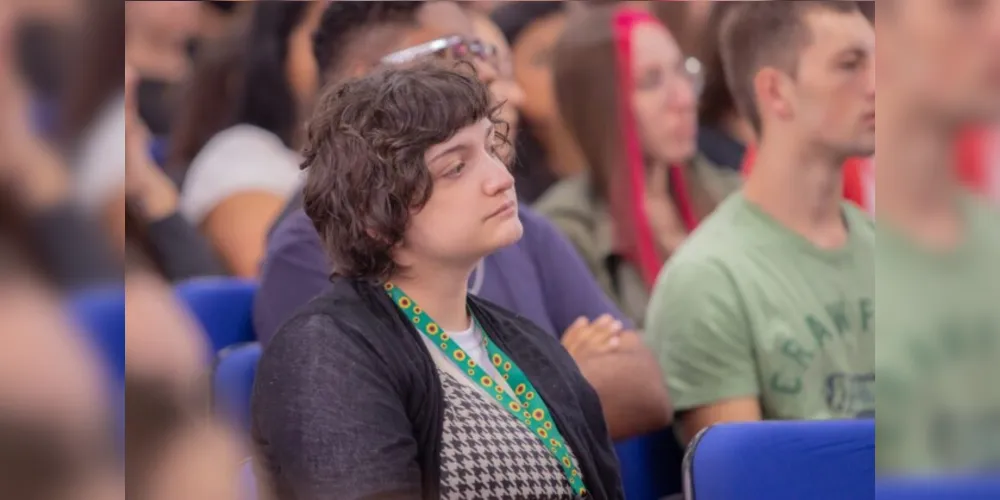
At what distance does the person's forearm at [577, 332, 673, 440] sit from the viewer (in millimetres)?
1090

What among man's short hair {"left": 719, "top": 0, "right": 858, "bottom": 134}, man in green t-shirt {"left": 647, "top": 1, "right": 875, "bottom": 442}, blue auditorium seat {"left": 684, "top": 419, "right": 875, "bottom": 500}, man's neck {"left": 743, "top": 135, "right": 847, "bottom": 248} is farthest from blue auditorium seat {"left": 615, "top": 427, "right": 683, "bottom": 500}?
man's short hair {"left": 719, "top": 0, "right": 858, "bottom": 134}

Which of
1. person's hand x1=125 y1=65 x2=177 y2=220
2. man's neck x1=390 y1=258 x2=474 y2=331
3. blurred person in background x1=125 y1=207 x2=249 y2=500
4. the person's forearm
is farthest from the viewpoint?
person's hand x1=125 y1=65 x2=177 y2=220

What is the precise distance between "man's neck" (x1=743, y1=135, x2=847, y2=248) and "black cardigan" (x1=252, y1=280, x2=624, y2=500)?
50 cm

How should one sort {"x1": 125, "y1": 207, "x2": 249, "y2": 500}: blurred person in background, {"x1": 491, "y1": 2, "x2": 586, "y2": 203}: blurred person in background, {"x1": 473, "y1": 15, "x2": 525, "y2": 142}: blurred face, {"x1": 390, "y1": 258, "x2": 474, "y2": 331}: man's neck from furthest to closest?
{"x1": 491, "y1": 2, "x2": 586, "y2": 203}: blurred person in background < {"x1": 473, "y1": 15, "x2": 525, "y2": 142}: blurred face < {"x1": 390, "y1": 258, "x2": 474, "y2": 331}: man's neck < {"x1": 125, "y1": 207, "x2": 249, "y2": 500}: blurred person in background

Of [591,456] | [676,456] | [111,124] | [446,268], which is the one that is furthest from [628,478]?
[111,124]

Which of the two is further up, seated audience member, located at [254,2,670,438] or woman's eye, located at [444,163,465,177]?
woman's eye, located at [444,163,465,177]

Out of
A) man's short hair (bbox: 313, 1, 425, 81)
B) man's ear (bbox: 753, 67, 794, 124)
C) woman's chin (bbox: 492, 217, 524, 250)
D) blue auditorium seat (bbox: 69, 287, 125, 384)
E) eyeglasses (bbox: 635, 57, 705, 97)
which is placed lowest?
blue auditorium seat (bbox: 69, 287, 125, 384)

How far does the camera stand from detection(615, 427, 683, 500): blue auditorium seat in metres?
1.17

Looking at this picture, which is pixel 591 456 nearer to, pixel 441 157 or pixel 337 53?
pixel 441 157

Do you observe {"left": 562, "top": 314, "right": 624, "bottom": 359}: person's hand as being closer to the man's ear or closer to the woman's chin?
the woman's chin

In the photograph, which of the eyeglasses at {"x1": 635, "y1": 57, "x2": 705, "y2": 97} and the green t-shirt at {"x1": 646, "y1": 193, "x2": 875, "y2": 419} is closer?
the green t-shirt at {"x1": 646, "y1": 193, "x2": 875, "y2": 419}

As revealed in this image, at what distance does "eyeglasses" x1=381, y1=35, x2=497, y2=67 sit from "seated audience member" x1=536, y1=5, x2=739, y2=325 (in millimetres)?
265

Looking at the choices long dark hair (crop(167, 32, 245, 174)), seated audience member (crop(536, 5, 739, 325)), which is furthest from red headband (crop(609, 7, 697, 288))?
long dark hair (crop(167, 32, 245, 174))

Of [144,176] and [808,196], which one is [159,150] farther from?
[808,196]
